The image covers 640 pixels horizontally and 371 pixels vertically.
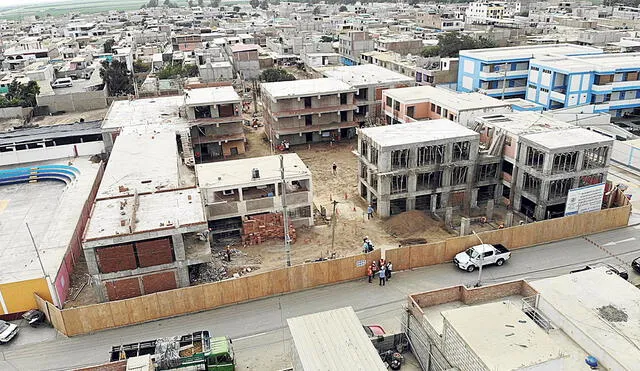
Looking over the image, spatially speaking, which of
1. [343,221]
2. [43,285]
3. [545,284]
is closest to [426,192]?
[343,221]

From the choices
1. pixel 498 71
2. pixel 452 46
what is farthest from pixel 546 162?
pixel 452 46

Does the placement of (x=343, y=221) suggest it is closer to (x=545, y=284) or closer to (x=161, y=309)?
(x=161, y=309)

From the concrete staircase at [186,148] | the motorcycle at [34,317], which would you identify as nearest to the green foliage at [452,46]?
the concrete staircase at [186,148]

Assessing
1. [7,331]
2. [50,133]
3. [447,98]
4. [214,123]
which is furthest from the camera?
[214,123]

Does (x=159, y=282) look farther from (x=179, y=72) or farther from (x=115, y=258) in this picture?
(x=179, y=72)

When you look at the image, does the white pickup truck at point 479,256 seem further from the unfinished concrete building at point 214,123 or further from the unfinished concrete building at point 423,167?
the unfinished concrete building at point 214,123

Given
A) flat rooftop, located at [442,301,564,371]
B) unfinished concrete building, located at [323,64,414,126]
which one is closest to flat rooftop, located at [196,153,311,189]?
flat rooftop, located at [442,301,564,371]
